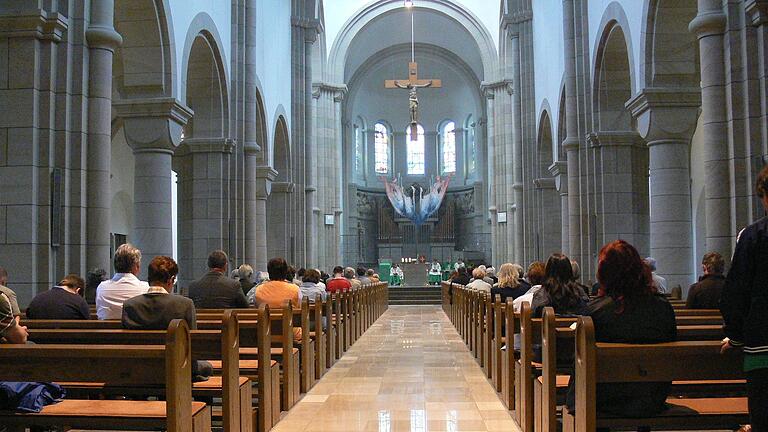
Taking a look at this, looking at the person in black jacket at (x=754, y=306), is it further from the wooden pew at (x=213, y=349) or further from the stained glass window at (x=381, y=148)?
the stained glass window at (x=381, y=148)

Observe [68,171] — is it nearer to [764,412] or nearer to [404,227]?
[764,412]

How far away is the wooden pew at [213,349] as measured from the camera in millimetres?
4492

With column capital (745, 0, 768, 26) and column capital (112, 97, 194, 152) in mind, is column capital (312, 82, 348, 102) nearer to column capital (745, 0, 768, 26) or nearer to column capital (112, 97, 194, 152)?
column capital (112, 97, 194, 152)

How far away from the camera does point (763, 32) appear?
791 centimetres

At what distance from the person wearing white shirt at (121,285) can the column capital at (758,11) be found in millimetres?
6163

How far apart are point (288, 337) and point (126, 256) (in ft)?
5.14

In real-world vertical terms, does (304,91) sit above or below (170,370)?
above

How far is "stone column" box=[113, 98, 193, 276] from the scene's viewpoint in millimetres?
11531

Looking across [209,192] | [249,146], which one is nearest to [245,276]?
[209,192]

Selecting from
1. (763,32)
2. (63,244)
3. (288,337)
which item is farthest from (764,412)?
(63,244)

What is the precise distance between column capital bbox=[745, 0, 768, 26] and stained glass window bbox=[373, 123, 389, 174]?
111ft

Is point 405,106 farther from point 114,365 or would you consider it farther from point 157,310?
point 114,365

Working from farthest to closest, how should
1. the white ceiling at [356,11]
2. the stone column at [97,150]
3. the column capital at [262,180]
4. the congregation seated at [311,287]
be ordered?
the white ceiling at [356,11]
the column capital at [262,180]
the congregation seated at [311,287]
the stone column at [97,150]

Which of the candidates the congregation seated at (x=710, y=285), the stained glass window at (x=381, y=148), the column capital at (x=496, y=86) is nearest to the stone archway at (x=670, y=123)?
the congregation seated at (x=710, y=285)
